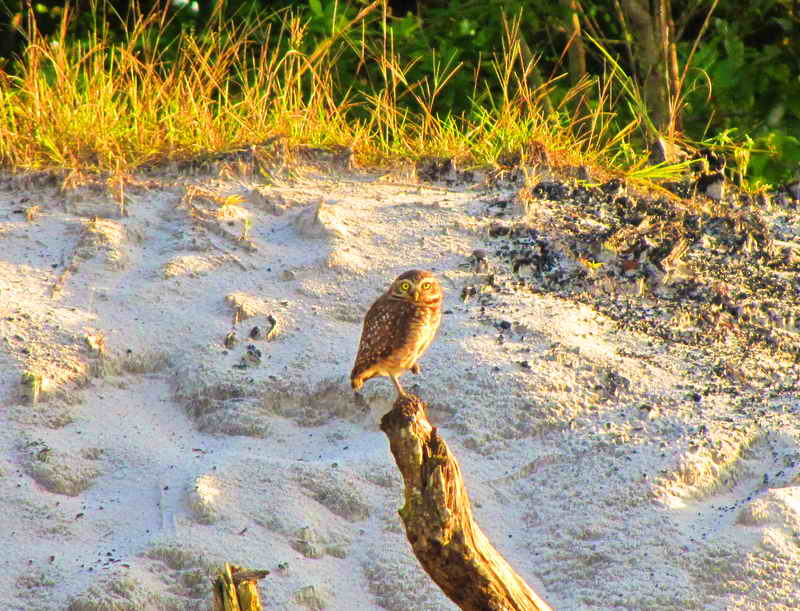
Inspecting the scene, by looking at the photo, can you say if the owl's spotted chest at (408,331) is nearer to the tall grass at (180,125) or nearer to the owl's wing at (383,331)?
the owl's wing at (383,331)

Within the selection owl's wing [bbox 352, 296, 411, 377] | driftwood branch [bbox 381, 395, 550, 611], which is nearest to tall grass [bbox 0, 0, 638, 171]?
owl's wing [bbox 352, 296, 411, 377]

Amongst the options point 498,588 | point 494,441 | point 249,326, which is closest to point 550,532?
point 494,441

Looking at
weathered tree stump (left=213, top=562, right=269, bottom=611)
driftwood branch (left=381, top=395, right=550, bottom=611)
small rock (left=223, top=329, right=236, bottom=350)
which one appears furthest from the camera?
small rock (left=223, top=329, right=236, bottom=350)

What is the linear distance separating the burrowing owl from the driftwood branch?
1.27ft

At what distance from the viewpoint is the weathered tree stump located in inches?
99.4

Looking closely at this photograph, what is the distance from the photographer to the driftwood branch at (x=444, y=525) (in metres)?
2.73

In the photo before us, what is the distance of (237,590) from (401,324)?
3.06 feet

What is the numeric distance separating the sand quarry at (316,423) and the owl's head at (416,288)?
768 mm

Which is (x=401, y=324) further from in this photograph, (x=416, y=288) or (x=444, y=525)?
(x=444, y=525)

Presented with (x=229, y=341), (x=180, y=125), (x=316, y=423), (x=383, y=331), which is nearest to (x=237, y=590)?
(x=383, y=331)

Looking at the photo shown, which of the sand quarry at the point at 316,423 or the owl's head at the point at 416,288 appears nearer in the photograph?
the owl's head at the point at 416,288

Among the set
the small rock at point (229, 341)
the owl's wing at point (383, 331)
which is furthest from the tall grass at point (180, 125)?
the owl's wing at point (383, 331)

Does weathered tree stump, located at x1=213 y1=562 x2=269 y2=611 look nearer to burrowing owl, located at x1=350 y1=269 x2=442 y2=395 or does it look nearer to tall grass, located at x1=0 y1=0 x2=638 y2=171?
burrowing owl, located at x1=350 y1=269 x2=442 y2=395

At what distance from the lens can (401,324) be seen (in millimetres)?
3143
